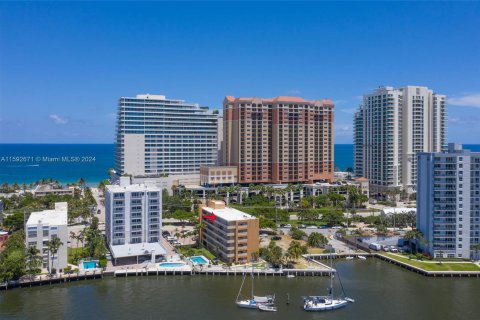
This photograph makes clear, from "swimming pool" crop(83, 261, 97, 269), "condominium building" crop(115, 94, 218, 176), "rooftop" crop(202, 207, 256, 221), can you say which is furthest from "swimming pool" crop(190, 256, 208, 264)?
"condominium building" crop(115, 94, 218, 176)

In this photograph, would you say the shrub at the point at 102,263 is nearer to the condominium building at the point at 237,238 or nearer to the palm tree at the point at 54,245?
the palm tree at the point at 54,245

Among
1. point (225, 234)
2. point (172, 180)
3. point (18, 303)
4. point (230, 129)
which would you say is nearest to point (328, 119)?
point (230, 129)

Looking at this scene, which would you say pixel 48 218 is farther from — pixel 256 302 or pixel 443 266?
pixel 443 266

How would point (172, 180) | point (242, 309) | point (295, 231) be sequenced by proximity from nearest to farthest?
point (242, 309) < point (295, 231) < point (172, 180)

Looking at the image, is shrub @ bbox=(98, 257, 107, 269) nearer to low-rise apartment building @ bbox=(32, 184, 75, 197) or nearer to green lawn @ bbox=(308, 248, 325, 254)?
green lawn @ bbox=(308, 248, 325, 254)

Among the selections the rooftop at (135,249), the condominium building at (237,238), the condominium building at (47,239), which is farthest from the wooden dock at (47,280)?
the condominium building at (237,238)

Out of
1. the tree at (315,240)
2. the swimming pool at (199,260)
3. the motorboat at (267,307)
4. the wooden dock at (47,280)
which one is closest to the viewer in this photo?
the motorboat at (267,307)

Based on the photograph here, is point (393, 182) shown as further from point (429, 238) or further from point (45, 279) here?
point (45, 279)
